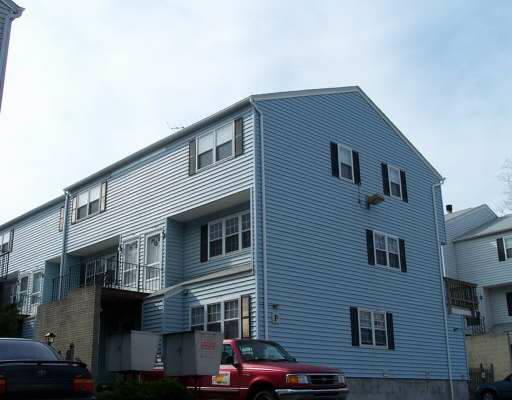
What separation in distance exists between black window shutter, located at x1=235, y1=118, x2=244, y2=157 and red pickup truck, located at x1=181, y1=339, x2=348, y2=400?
7555mm

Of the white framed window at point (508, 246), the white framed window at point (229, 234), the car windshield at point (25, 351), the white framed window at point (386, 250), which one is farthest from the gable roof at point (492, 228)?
the car windshield at point (25, 351)

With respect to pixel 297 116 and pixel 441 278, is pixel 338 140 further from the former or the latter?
pixel 441 278

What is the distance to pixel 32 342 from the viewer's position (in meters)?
10.8

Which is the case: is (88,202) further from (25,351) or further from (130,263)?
(25,351)

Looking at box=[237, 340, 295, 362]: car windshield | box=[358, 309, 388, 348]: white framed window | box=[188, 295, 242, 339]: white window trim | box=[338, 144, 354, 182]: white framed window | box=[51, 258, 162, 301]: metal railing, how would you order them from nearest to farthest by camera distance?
box=[237, 340, 295, 362]: car windshield → box=[188, 295, 242, 339]: white window trim → box=[358, 309, 388, 348]: white framed window → box=[51, 258, 162, 301]: metal railing → box=[338, 144, 354, 182]: white framed window

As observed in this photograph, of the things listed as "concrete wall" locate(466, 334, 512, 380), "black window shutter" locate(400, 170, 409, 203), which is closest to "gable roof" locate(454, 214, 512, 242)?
"concrete wall" locate(466, 334, 512, 380)

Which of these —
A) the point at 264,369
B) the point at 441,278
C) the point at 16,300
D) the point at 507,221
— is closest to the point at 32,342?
the point at 264,369

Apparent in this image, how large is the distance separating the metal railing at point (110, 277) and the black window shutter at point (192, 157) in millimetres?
3605

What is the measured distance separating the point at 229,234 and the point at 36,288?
13.0 meters

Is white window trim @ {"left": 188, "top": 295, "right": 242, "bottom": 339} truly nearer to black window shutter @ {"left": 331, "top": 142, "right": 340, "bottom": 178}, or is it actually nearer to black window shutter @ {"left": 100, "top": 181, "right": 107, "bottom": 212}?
black window shutter @ {"left": 331, "top": 142, "right": 340, "bottom": 178}

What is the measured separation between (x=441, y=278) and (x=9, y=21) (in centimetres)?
1812

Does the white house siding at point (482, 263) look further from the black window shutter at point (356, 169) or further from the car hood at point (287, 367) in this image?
the car hood at point (287, 367)

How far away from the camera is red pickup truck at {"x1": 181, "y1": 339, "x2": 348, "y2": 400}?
528 inches

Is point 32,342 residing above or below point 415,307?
below
